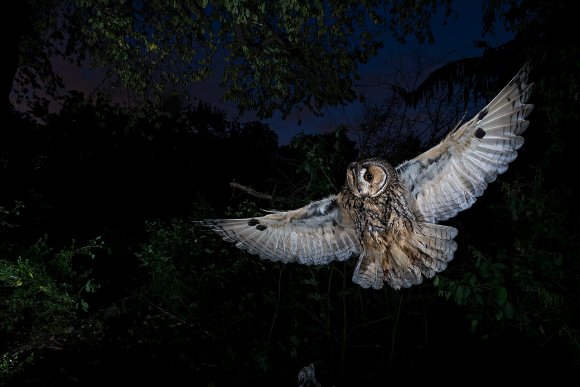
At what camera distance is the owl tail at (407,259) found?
7.63ft

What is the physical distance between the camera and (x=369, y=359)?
3.39 m

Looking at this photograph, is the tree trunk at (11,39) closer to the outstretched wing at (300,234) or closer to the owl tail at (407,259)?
the outstretched wing at (300,234)

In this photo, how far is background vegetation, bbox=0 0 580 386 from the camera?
7.97 ft

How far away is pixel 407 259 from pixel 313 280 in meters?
0.91

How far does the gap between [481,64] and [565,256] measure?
3.09 meters

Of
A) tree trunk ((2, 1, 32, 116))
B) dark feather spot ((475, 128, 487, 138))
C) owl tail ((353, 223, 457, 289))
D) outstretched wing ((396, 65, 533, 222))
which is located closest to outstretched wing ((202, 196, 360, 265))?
owl tail ((353, 223, 457, 289))

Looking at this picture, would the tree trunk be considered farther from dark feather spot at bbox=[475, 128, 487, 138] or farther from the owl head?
dark feather spot at bbox=[475, 128, 487, 138]

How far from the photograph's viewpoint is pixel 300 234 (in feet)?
8.94

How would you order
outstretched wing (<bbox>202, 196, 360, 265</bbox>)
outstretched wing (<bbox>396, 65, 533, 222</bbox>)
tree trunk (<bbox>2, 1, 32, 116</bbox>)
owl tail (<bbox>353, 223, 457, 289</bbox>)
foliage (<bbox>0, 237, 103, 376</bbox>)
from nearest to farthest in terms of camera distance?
outstretched wing (<bbox>396, 65, 533, 222</bbox>), owl tail (<bbox>353, 223, 457, 289</bbox>), outstretched wing (<bbox>202, 196, 360, 265</bbox>), foliage (<bbox>0, 237, 103, 376</bbox>), tree trunk (<bbox>2, 1, 32, 116</bbox>)

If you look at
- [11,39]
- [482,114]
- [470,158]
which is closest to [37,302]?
[11,39]

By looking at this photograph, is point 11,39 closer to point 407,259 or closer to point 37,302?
point 37,302

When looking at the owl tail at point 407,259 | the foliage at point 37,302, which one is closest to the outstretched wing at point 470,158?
the owl tail at point 407,259

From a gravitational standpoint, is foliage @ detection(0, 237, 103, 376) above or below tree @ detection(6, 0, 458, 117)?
below

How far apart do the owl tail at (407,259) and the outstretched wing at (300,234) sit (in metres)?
0.22
